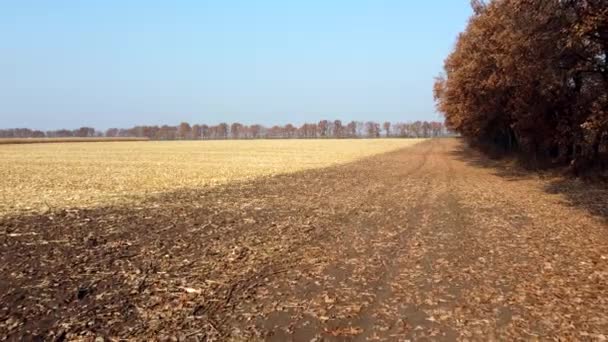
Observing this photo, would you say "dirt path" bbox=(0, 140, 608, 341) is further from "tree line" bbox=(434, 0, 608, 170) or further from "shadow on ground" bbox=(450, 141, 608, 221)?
"tree line" bbox=(434, 0, 608, 170)

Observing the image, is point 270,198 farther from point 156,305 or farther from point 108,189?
point 156,305

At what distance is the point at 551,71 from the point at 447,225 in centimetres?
998

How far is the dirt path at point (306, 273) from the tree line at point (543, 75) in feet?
19.2

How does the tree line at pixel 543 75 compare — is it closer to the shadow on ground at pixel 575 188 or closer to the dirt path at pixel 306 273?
the shadow on ground at pixel 575 188

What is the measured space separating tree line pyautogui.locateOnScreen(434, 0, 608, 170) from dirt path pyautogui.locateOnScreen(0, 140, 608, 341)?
231 inches

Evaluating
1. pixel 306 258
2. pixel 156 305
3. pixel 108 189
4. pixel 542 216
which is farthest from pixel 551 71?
pixel 108 189

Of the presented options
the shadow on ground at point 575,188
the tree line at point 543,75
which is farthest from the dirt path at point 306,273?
the tree line at point 543,75

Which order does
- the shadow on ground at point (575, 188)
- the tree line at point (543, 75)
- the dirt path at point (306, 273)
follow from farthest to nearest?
Answer: 1. the shadow on ground at point (575, 188)
2. the tree line at point (543, 75)
3. the dirt path at point (306, 273)

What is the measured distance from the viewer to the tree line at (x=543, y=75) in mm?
14234

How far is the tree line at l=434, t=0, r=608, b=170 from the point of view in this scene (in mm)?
14234

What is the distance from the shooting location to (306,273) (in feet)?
26.1

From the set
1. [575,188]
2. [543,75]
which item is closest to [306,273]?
[543,75]

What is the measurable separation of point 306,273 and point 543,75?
51.7ft

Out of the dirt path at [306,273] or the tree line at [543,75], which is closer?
the dirt path at [306,273]
